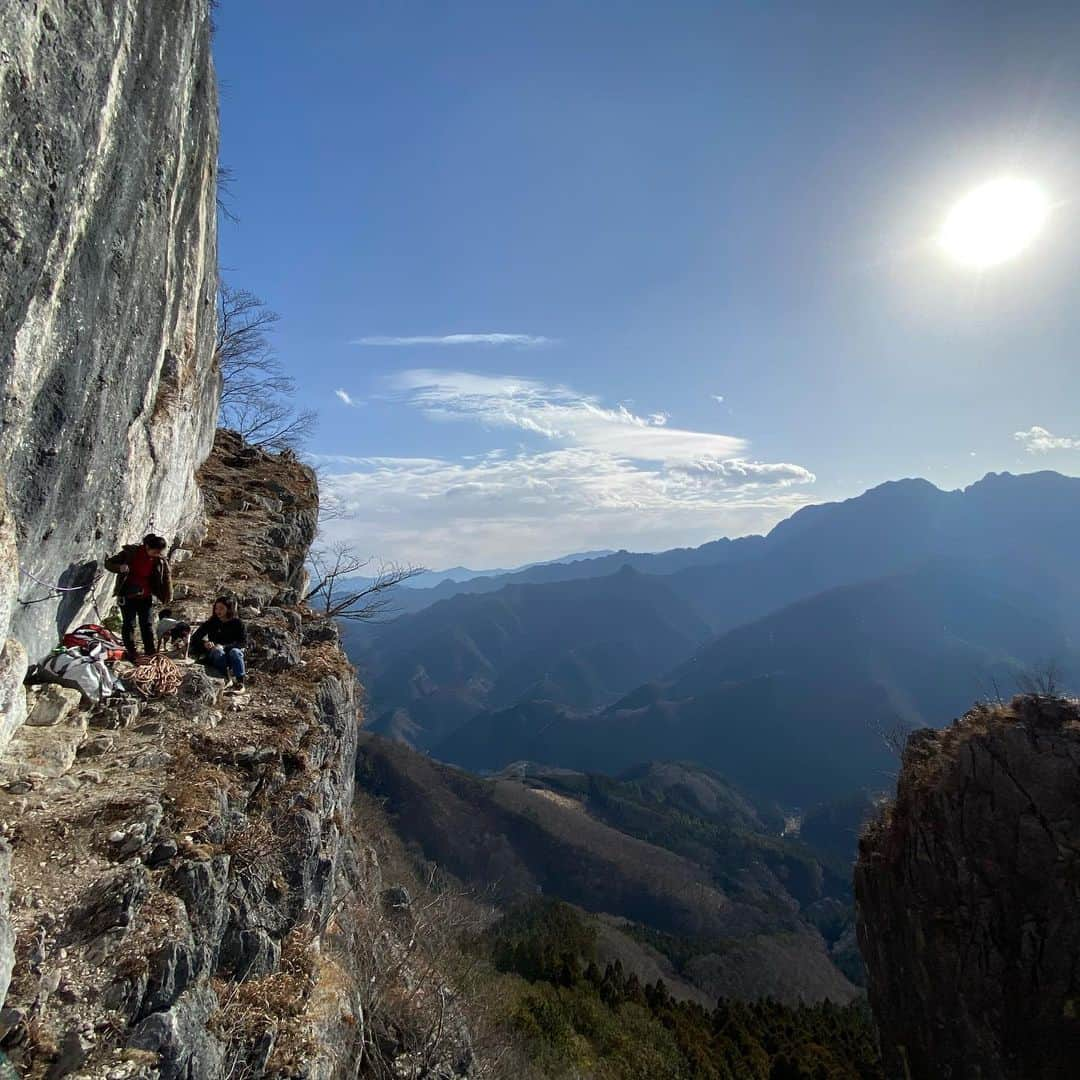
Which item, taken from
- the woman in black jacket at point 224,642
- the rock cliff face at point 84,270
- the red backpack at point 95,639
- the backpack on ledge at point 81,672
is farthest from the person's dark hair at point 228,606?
the backpack on ledge at point 81,672

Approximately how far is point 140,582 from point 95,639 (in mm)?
1101

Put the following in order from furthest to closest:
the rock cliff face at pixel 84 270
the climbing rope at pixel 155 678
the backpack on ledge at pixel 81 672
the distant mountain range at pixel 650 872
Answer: the distant mountain range at pixel 650 872 → the climbing rope at pixel 155 678 → the backpack on ledge at pixel 81 672 → the rock cliff face at pixel 84 270

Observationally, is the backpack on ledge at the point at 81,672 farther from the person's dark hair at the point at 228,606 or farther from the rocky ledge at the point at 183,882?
the person's dark hair at the point at 228,606

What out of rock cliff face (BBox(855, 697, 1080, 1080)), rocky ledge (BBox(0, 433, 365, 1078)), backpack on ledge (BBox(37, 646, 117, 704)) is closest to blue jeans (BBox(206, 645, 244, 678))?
rocky ledge (BBox(0, 433, 365, 1078))

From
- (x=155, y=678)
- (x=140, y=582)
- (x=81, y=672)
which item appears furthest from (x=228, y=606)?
(x=81, y=672)

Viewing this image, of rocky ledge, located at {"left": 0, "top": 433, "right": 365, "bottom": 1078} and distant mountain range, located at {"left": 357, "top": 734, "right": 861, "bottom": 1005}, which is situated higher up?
rocky ledge, located at {"left": 0, "top": 433, "right": 365, "bottom": 1078}

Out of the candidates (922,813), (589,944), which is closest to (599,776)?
(589,944)

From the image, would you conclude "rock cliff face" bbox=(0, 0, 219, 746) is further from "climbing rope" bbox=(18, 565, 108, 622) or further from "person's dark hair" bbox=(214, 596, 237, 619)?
"person's dark hair" bbox=(214, 596, 237, 619)

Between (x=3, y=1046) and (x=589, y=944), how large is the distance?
6975cm

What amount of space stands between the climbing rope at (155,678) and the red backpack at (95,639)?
416 mm

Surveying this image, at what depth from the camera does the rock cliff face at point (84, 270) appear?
6.94 meters

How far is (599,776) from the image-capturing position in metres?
162

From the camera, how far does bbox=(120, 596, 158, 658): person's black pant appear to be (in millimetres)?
10789

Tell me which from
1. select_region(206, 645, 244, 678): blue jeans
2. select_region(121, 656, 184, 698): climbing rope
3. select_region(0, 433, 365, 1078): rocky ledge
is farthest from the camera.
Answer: select_region(206, 645, 244, 678): blue jeans
